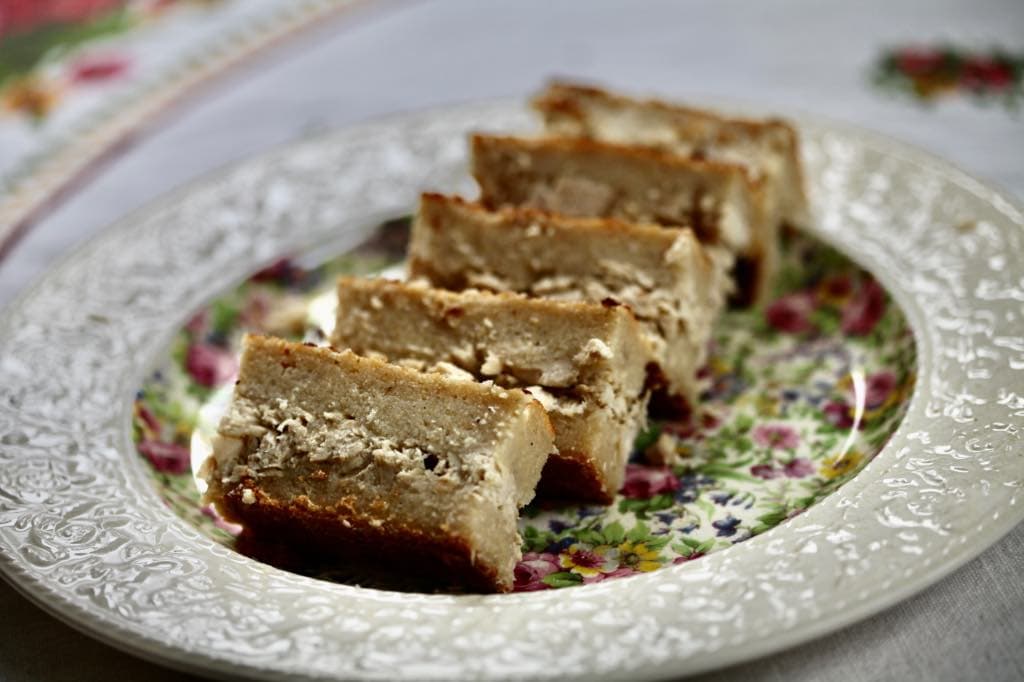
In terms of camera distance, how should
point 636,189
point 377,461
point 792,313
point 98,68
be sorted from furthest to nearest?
point 98,68 < point 792,313 < point 636,189 < point 377,461

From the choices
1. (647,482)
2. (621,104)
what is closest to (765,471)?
(647,482)

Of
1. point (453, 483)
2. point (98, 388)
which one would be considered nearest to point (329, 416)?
point (453, 483)

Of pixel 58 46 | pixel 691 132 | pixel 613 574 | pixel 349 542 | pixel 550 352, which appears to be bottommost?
pixel 613 574

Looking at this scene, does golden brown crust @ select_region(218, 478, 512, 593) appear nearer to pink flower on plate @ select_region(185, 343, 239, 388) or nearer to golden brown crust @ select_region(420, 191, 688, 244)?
pink flower on plate @ select_region(185, 343, 239, 388)

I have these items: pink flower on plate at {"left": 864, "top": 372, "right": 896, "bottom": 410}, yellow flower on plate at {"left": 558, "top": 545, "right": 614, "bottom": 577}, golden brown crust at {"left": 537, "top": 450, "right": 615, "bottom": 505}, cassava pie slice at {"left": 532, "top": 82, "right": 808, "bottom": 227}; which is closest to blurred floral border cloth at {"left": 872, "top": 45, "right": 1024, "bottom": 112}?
cassava pie slice at {"left": 532, "top": 82, "right": 808, "bottom": 227}

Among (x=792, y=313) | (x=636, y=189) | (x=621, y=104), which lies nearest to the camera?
(x=636, y=189)

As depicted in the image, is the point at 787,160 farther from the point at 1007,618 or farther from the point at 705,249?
the point at 1007,618

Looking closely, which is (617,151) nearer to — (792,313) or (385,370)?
(792,313)

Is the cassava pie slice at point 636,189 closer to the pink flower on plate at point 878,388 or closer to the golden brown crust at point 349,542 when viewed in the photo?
the pink flower on plate at point 878,388
